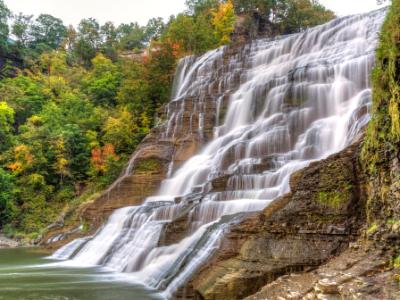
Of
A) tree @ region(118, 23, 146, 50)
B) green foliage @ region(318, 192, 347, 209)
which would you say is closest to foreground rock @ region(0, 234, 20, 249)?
green foliage @ region(318, 192, 347, 209)

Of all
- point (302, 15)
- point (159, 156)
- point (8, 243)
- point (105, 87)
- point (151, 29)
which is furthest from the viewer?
point (151, 29)

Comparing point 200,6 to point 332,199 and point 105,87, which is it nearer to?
point 105,87

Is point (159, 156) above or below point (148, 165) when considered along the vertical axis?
above

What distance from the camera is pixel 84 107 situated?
4253 centimetres

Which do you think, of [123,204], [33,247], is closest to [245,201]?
[123,204]

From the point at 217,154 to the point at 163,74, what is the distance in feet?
57.0

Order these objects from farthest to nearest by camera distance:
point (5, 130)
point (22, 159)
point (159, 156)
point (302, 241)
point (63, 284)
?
point (5, 130)
point (22, 159)
point (159, 156)
point (63, 284)
point (302, 241)

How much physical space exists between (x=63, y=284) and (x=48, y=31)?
68447mm

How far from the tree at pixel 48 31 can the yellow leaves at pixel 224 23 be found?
3341 cm

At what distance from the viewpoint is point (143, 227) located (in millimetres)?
17016

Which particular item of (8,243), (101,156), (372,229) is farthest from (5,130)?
(372,229)

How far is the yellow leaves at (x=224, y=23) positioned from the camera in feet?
150

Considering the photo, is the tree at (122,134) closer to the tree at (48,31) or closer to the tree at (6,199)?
the tree at (6,199)

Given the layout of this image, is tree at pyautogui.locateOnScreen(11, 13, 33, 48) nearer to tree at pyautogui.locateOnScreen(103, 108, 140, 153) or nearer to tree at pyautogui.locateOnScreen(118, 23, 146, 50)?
tree at pyautogui.locateOnScreen(118, 23, 146, 50)
